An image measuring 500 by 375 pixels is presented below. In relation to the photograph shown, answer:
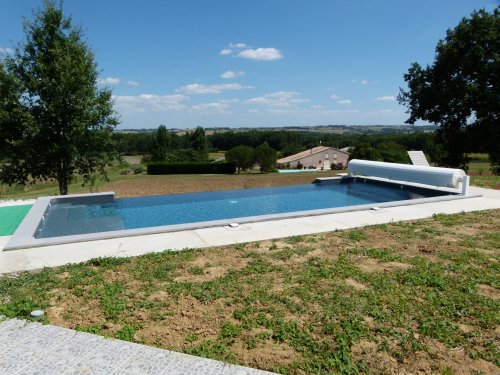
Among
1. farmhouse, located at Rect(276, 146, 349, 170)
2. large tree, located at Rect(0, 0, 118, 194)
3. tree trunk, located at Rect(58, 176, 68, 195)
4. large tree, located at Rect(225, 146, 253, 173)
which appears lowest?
farmhouse, located at Rect(276, 146, 349, 170)

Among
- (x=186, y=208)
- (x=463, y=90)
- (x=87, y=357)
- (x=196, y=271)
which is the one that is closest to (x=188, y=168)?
(x=463, y=90)

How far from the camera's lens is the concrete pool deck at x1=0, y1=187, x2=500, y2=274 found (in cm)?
507

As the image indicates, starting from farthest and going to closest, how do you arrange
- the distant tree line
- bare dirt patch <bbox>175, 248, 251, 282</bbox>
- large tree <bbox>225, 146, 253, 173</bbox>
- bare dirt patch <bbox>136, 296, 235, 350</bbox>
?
1. large tree <bbox>225, 146, 253, 173</bbox>
2. the distant tree line
3. bare dirt patch <bbox>175, 248, 251, 282</bbox>
4. bare dirt patch <bbox>136, 296, 235, 350</bbox>

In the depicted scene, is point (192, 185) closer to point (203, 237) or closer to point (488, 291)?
point (203, 237)

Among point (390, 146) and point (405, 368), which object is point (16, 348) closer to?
point (405, 368)

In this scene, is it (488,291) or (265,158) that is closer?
(488,291)

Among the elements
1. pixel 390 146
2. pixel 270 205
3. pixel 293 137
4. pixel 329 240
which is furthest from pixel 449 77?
pixel 293 137

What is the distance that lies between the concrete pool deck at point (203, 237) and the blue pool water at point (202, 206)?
1.71 meters

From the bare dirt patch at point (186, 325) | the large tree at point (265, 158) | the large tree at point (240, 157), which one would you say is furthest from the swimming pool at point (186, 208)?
the large tree at point (265, 158)

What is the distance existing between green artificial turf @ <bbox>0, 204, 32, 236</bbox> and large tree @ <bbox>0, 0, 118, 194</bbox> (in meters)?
1.52

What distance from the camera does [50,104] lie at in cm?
921

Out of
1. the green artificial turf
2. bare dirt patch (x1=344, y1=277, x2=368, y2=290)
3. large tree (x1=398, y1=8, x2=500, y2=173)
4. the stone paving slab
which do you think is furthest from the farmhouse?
the stone paving slab

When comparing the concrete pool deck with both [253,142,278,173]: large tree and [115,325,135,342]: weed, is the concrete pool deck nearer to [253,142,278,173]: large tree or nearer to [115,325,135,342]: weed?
[115,325,135,342]: weed

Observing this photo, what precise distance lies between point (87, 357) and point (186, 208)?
7076mm
